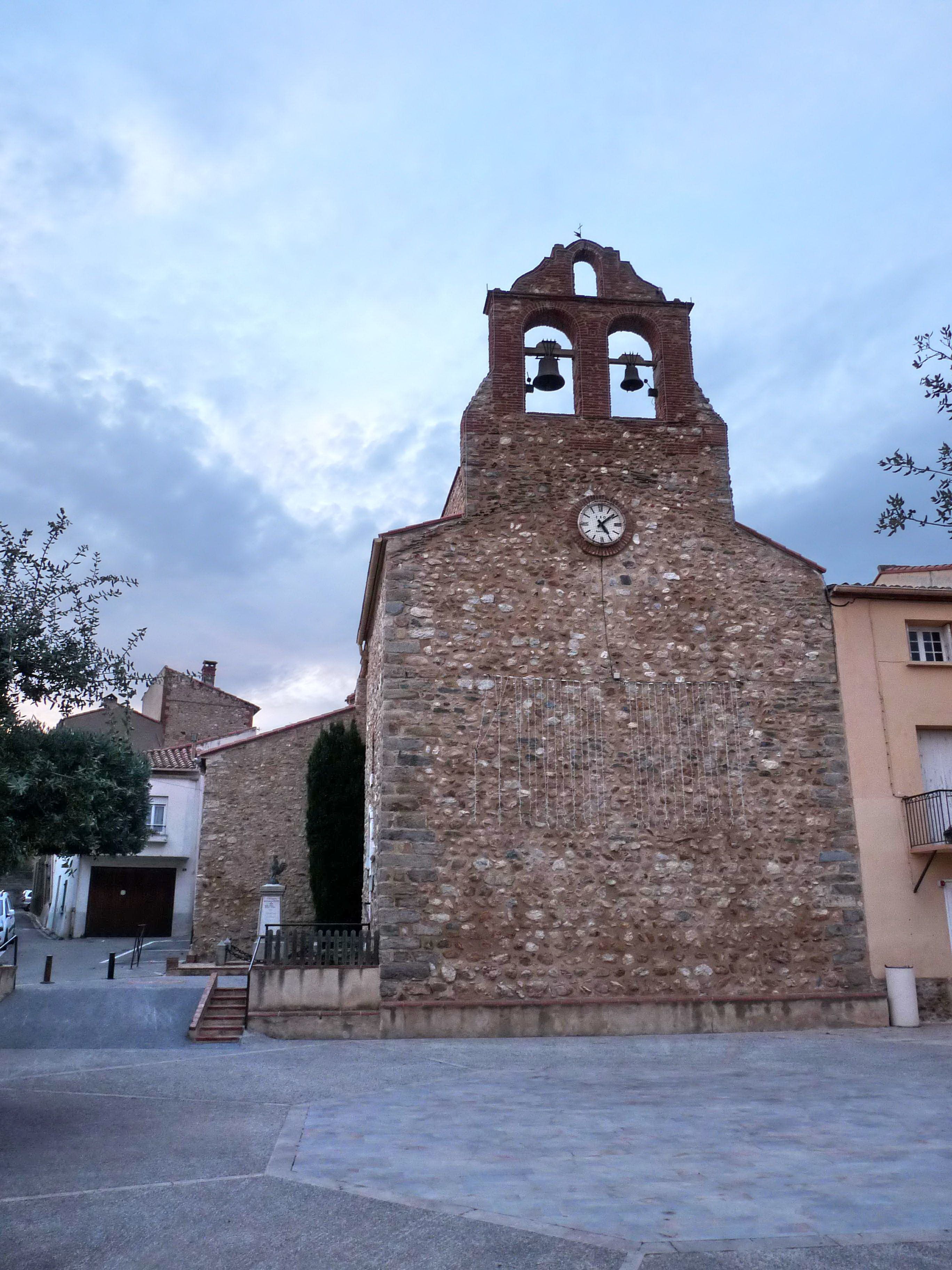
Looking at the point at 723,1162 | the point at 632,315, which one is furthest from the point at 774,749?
the point at 723,1162

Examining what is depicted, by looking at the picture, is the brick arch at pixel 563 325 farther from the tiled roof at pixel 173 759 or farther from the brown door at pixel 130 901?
the brown door at pixel 130 901

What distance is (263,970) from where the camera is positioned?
1341 centimetres

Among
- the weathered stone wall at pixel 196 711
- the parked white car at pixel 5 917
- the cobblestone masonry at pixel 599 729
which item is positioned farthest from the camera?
the weathered stone wall at pixel 196 711

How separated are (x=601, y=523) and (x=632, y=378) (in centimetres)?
298

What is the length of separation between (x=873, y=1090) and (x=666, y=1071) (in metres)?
2.29

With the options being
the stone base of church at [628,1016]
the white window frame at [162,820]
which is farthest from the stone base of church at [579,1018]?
the white window frame at [162,820]

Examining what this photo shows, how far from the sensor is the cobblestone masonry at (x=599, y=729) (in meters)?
14.1

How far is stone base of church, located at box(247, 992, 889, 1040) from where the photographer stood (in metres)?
13.4

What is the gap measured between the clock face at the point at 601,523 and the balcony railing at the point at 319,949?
708cm

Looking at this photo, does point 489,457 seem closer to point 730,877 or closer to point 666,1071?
point 730,877

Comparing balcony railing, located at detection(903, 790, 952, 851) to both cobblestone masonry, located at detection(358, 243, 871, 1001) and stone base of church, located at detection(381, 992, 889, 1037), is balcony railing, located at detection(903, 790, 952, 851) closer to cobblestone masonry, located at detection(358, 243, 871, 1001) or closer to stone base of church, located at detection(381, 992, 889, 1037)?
cobblestone masonry, located at detection(358, 243, 871, 1001)

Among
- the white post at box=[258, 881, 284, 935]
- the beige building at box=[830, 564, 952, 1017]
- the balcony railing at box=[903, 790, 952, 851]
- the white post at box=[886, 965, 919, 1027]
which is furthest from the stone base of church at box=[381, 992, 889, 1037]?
the white post at box=[258, 881, 284, 935]

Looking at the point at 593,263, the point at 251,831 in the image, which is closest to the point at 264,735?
the point at 251,831

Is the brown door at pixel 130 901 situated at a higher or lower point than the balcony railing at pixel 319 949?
higher
